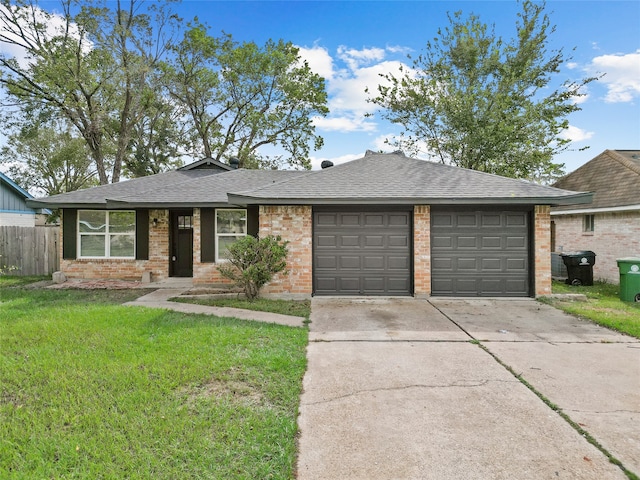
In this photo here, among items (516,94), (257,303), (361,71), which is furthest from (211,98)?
(257,303)

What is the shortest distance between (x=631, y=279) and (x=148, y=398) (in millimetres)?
10188

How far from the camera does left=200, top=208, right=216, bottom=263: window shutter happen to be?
9633 millimetres

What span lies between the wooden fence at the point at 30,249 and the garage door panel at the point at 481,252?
12.4 meters

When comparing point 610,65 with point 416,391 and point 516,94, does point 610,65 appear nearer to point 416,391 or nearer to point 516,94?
point 516,94

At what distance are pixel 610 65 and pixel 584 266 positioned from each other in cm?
981

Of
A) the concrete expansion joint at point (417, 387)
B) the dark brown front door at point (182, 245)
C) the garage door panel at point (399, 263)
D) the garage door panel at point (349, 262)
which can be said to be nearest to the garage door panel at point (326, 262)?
the garage door panel at point (349, 262)

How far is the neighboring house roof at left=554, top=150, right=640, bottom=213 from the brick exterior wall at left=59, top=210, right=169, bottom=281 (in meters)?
14.0

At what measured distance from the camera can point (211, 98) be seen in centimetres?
2278

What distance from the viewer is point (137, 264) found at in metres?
10.5

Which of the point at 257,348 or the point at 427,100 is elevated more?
the point at 427,100

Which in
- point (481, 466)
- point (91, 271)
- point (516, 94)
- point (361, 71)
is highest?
point (361, 71)

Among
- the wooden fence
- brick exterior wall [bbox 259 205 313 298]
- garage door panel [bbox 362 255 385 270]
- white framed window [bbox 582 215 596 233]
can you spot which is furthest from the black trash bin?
the wooden fence

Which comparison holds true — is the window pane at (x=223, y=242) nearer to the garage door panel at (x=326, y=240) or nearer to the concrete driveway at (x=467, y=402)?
the garage door panel at (x=326, y=240)

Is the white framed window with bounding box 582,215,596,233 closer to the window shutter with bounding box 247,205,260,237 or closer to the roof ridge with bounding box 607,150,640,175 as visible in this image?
the roof ridge with bounding box 607,150,640,175
